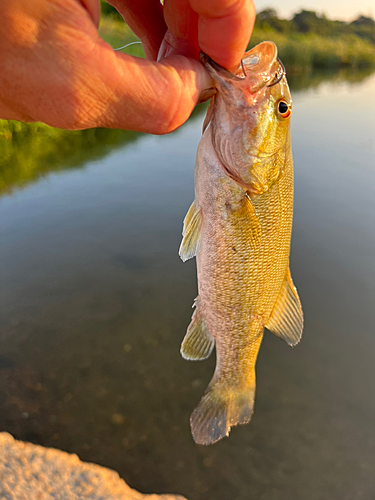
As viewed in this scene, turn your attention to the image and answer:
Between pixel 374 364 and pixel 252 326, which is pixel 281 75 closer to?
pixel 252 326

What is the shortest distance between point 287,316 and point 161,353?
106 inches

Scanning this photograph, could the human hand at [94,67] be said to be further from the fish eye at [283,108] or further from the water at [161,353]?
the water at [161,353]

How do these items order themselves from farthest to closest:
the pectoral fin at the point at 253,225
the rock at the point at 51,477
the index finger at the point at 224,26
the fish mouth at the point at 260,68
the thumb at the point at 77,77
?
the rock at the point at 51,477 < the pectoral fin at the point at 253,225 < the fish mouth at the point at 260,68 < the index finger at the point at 224,26 < the thumb at the point at 77,77

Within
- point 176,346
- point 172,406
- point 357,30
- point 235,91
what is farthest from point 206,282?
point 357,30

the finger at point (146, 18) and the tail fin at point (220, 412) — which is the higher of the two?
the finger at point (146, 18)

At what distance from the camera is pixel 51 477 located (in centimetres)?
308

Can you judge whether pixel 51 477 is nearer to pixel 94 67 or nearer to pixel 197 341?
pixel 197 341

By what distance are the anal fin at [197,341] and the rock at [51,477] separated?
164cm

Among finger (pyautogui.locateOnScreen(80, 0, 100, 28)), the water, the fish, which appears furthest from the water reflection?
finger (pyautogui.locateOnScreen(80, 0, 100, 28))

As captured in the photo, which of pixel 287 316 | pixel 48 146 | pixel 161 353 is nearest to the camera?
pixel 287 316

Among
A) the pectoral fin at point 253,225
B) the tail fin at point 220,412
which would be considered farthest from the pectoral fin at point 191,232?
the tail fin at point 220,412

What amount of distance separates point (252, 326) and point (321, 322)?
10.6 feet

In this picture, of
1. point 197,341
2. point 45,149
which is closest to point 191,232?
point 197,341

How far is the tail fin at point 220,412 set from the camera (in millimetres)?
2350
